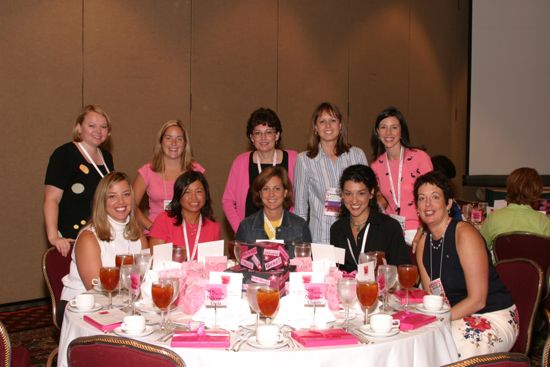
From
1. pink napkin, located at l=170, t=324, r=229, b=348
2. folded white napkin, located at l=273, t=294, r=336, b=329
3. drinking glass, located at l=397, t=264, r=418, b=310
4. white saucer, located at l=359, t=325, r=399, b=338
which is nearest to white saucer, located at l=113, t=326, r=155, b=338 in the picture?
pink napkin, located at l=170, t=324, r=229, b=348

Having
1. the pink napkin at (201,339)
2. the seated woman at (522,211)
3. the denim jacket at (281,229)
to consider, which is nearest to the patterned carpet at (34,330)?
the denim jacket at (281,229)

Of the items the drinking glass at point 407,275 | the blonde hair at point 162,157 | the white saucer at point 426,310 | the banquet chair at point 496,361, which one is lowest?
the white saucer at point 426,310

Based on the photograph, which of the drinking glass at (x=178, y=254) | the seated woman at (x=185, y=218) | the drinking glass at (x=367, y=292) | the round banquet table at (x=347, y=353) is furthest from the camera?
the seated woman at (x=185, y=218)

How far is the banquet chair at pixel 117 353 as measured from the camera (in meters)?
1.88

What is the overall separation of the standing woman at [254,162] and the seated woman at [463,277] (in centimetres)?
149

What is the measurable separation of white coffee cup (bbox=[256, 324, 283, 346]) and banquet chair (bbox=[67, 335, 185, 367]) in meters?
0.46

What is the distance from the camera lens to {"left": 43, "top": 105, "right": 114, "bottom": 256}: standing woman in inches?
→ 164

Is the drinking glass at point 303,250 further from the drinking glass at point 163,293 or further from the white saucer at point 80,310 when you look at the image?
the white saucer at point 80,310

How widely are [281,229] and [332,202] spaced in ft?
1.58

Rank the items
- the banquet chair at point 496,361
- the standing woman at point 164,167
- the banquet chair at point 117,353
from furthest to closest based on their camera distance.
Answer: the standing woman at point 164,167 < the banquet chair at point 117,353 < the banquet chair at point 496,361

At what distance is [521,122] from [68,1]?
255 inches

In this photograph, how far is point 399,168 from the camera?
4406 millimetres

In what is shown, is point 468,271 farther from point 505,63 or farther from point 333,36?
point 505,63

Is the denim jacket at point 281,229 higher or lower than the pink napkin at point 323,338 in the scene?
higher
